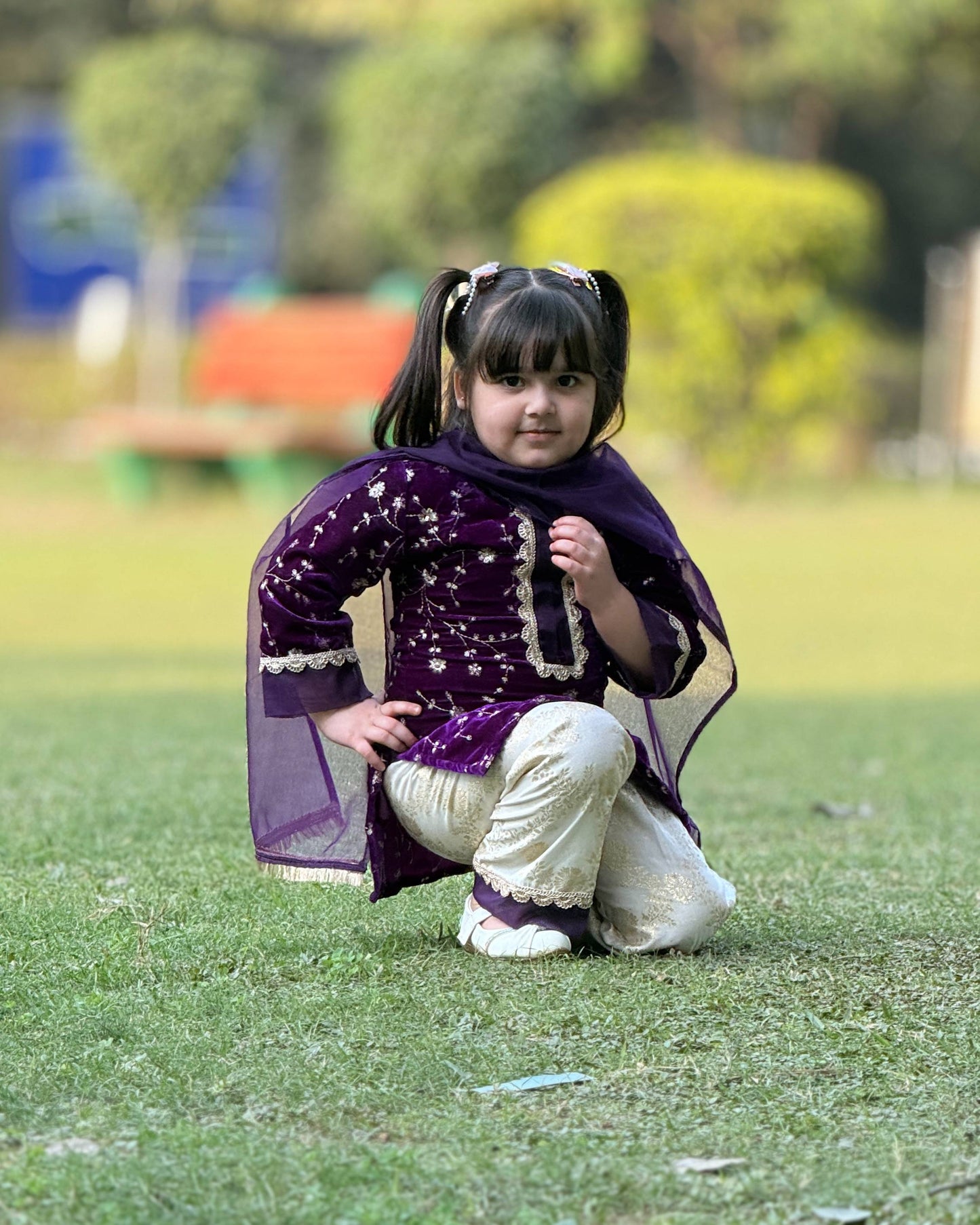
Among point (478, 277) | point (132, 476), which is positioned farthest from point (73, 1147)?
point (132, 476)

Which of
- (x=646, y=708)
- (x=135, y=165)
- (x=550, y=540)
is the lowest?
(x=646, y=708)

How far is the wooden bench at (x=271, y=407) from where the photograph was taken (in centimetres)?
1594

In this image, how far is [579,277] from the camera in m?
3.30

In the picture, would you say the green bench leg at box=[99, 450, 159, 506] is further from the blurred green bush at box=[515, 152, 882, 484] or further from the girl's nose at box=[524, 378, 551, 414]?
the girl's nose at box=[524, 378, 551, 414]

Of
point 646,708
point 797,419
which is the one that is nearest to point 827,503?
point 797,419

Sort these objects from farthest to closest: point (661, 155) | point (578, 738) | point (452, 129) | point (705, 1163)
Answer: point (661, 155), point (452, 129), point (578, 738), point (705, 1163)

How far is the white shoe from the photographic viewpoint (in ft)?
10.3

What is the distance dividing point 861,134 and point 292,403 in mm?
11041

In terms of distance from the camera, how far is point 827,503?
54.7ft

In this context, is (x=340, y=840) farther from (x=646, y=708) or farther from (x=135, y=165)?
(x=135, y=165)

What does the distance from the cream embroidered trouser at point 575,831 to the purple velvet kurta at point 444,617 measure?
5 cm

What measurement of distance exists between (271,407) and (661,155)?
587 centimetres

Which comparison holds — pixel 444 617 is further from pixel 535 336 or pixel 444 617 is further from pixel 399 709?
pixel 535 336

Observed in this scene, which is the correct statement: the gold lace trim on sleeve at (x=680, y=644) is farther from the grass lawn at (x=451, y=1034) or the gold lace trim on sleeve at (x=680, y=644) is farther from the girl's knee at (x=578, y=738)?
the grass lawn at (x=451, y=1034)
